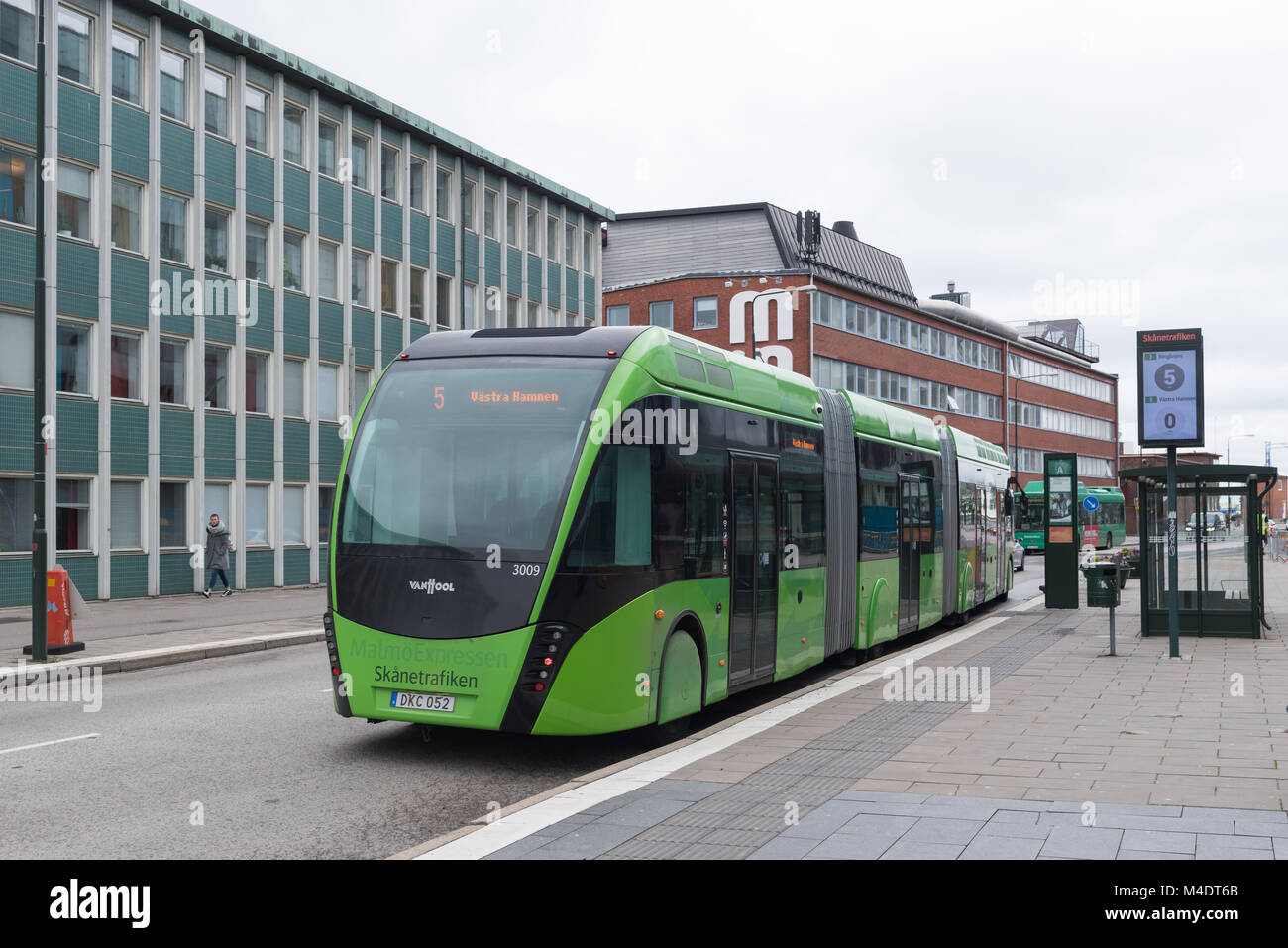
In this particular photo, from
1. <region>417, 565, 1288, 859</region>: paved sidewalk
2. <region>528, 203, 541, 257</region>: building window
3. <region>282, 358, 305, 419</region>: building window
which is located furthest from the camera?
<region>528, 203, 541, 257</region>: building window

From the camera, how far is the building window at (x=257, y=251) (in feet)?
106

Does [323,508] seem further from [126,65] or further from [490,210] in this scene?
[490,210]

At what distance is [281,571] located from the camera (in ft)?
109

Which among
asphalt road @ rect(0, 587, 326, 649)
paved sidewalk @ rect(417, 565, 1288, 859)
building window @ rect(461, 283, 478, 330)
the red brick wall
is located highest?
the red brick wall

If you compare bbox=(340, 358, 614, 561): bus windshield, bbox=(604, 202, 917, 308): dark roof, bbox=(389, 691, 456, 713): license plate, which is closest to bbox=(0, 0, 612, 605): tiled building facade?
bbox=(340, 358, 614, 561): bus windshield

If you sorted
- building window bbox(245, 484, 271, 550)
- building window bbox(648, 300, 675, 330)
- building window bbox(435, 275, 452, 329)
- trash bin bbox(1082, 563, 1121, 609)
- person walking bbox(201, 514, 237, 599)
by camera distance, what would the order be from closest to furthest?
1. trash bin bbox(1082, 563, 1121, 609)
2. person walking bbox(201, 514, 237, 599)
3. building window bbox(245, 484, 271, 550)
4. building window bbox(435, 275, 452, 329)
5. building window bbox(648, 300, 675, 330)

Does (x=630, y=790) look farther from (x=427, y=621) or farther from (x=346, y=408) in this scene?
(x=346, y=408)

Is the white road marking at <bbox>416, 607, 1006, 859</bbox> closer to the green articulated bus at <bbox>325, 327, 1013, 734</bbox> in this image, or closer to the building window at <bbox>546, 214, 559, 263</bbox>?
the green articulated bus at <bbox>325, 327, 1013, 734</bbox>

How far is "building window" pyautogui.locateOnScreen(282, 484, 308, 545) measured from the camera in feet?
110

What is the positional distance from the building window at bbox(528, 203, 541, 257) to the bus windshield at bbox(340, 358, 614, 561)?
36.1 metres

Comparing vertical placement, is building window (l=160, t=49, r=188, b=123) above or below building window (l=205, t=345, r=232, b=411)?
above

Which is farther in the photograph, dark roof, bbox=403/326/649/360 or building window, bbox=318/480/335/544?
building window, bbox=318/480/335/544
